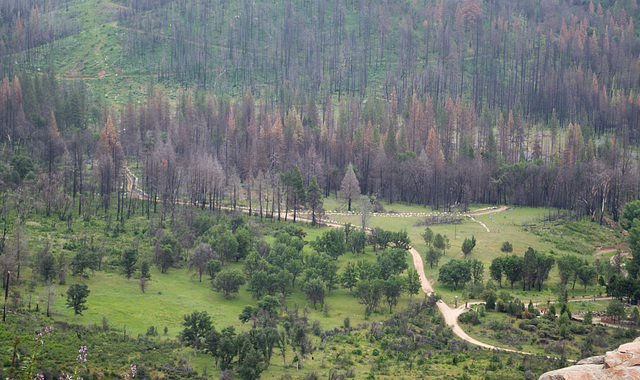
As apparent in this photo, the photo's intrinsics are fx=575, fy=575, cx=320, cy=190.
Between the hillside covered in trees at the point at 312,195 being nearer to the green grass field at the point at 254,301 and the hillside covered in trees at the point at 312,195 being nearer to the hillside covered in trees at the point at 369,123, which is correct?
the green grass field at the point at 254,301

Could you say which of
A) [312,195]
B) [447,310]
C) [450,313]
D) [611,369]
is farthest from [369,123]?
[611,369]

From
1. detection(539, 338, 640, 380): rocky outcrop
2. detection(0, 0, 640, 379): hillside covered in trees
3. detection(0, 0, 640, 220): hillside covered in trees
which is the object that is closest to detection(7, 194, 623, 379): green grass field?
detection(0, 0, 640, 379): hillside covered in trees

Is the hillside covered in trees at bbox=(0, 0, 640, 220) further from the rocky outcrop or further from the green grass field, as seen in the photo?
the rocky outcrop

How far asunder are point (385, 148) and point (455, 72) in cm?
7292

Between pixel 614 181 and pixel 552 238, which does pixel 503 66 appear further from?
pixel 552 238

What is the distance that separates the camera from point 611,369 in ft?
93.0

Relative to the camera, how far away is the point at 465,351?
167 ft

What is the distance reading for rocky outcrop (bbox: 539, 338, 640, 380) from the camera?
27.8 meters

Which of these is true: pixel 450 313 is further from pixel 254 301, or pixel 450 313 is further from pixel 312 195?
pixel 312 195

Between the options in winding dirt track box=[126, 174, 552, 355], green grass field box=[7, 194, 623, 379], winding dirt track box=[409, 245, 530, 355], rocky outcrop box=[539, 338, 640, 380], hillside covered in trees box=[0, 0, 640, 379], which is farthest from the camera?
winding dirt track box=[409, 245, 530, 355]

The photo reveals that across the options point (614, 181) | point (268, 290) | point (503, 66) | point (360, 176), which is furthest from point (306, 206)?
→ point (503, 66)

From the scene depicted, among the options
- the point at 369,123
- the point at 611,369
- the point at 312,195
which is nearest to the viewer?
the point at 611,369

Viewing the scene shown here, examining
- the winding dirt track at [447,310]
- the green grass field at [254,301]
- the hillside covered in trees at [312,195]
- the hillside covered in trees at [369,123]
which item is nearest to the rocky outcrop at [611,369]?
the hillside covered in trees at [312,195]

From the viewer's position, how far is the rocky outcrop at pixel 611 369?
27797 mm
